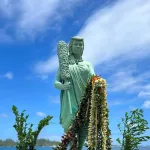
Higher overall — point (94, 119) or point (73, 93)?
point (73, 93)

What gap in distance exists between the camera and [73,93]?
31.7ft

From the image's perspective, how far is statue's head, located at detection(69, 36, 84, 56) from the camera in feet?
32.6

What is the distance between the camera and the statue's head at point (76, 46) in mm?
9938

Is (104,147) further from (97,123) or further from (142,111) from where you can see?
(142,111)

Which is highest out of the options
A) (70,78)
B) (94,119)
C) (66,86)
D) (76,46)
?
(76,46)

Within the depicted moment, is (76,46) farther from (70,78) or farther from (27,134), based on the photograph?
(27,134)

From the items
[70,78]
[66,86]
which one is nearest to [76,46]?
[70,78]

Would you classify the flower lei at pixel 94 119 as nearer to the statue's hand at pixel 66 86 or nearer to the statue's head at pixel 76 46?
the statue's hand at pixel 66 86

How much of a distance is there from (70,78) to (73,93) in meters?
0.45

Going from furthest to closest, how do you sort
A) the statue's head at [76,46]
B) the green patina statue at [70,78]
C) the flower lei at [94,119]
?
1. the statue's head at [76,46]
2. the green patina statue at [70,78]
3. the flower lei at [94,119]

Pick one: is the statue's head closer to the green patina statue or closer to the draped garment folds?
the green patina statue

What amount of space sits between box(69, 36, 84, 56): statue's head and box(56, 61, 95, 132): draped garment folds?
0.45 m

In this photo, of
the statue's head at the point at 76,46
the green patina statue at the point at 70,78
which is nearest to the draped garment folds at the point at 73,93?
the green patina statue at the point at 70,78

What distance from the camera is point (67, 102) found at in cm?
955
